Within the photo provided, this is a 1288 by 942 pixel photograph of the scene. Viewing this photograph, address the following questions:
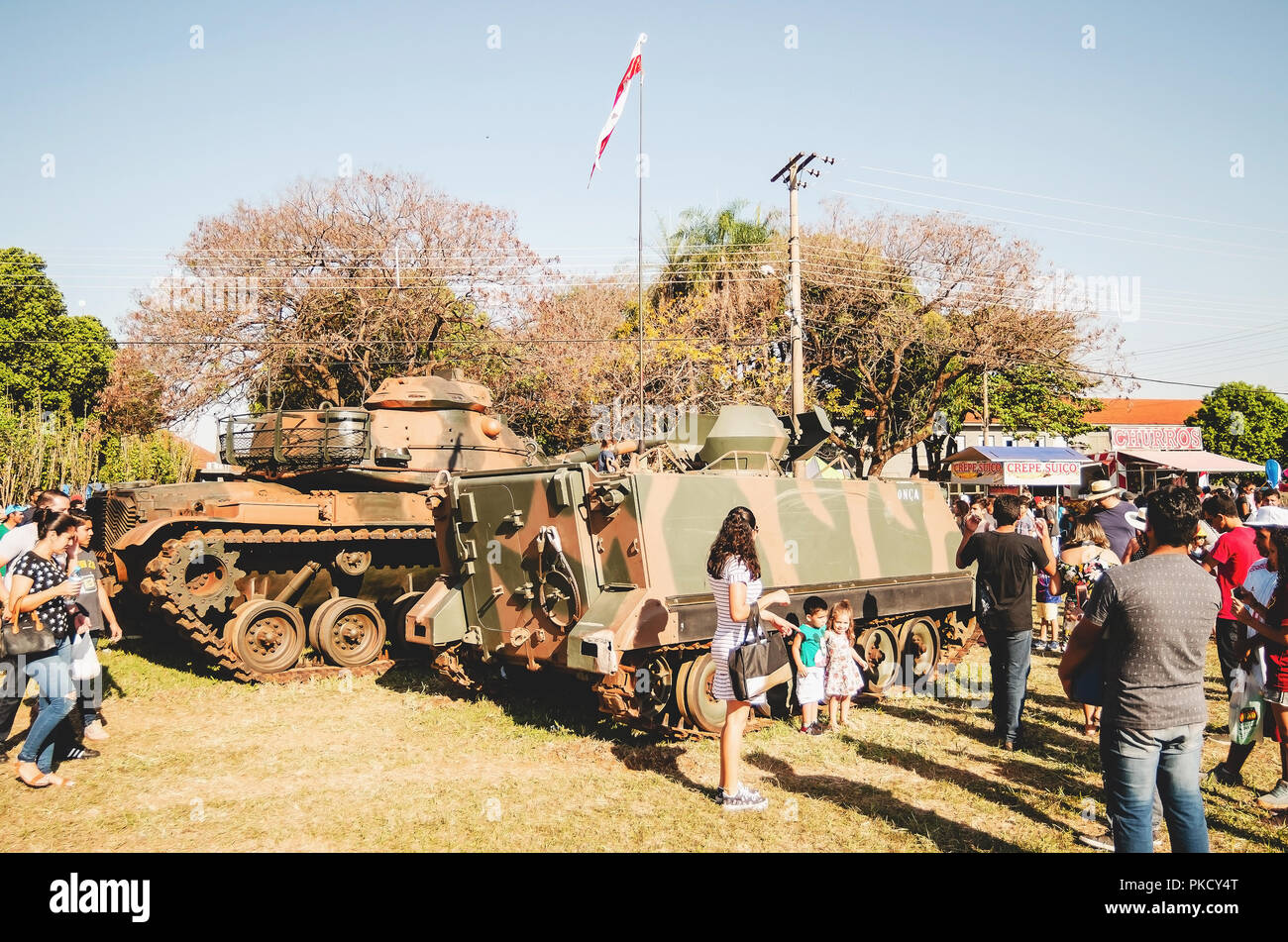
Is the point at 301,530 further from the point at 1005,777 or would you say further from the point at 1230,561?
the point at 1230,561

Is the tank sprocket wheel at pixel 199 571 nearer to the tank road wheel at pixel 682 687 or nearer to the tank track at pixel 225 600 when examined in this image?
the tank track at pixel 225 600

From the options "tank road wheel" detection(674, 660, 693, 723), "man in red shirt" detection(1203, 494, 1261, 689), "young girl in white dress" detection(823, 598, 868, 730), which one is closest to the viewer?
"man in red shirt" detection(1203, 494, 1261, 689)

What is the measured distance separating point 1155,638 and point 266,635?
9.35 meters

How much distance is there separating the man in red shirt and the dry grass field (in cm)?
86

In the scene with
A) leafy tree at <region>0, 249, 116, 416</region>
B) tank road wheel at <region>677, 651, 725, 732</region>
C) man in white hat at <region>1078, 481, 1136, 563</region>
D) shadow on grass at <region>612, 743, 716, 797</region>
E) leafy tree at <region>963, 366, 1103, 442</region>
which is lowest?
shadow on grass at <region>612, 743, 716, 797</region>

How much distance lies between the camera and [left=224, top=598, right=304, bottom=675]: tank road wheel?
33.1 ft

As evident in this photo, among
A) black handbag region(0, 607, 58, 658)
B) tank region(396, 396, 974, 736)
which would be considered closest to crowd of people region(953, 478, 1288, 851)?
tank region(396, 396, 974, 736)

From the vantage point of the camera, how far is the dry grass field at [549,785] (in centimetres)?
551

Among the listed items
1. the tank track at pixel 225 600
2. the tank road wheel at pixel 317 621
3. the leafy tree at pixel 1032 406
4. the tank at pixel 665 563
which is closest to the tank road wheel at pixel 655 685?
the tank at pixel 665 563

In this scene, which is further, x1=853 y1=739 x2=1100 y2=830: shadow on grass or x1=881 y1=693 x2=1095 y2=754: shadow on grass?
x1=881 y1=693 x2=1095 y2=754: shadow on grass

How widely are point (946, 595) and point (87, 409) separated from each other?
127 feet

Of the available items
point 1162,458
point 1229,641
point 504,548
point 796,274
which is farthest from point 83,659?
point 1162,458

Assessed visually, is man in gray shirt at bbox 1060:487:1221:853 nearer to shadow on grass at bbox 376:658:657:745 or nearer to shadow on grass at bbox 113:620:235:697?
shadow on grass at bbox 376:658:657:745
